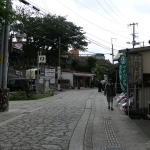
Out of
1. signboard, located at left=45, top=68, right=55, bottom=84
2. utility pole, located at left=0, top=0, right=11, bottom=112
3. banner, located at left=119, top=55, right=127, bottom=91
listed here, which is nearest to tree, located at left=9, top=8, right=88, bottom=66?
signboard, located at left=45, top=68, right=55, bottom=84

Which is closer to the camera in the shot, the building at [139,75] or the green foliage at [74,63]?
the building at [139,75]

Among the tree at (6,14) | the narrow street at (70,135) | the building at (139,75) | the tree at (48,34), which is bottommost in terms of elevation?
the narrow street at (70,135)

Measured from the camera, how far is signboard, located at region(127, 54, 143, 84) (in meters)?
10.7

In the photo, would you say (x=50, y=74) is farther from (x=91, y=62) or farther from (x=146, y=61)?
(x=91, y=62)

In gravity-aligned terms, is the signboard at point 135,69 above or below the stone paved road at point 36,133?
above

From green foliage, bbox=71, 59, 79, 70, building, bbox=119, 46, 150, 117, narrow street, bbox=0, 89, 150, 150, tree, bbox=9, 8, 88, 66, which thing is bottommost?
narrow street, bbox=0, 89, 150, 150

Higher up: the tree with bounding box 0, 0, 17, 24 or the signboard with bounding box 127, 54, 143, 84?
the tree with bounding box 0, 0, 17, 24

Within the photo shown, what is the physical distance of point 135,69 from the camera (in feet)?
35.3

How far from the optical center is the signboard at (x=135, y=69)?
1073 centimetres

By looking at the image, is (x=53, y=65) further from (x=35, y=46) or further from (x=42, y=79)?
(x=42, y=79)

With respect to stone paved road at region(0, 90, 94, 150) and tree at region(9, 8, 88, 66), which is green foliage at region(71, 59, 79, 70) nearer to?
tree at region(9, 8, 88, 66)

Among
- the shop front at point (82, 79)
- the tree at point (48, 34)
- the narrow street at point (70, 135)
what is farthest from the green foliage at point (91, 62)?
the narrow street at point (70, 135)

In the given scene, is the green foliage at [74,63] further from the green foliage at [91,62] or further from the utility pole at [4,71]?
the utility pole at [4,71]

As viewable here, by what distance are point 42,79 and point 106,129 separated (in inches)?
747
